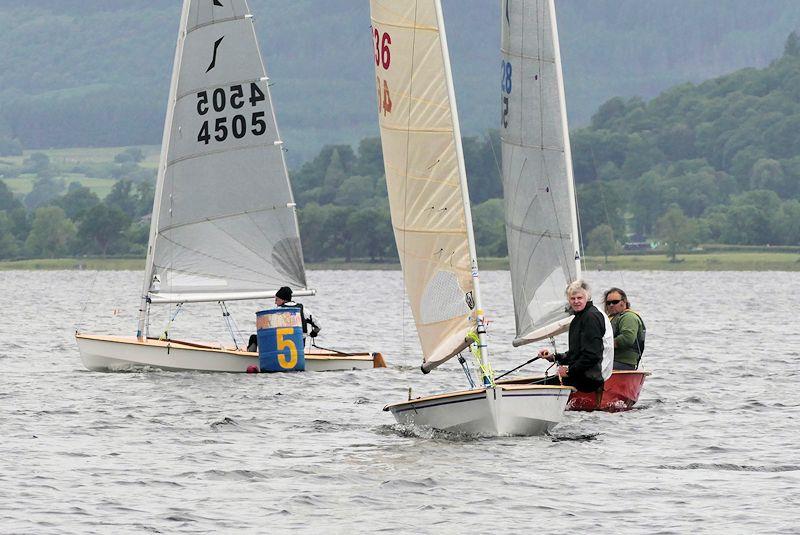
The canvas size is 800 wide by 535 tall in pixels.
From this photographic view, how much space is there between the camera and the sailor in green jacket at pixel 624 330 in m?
26.6

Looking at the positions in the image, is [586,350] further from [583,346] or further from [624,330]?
[624,330]

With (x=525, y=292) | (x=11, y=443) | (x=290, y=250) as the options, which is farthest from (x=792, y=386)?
(x=11, y=443)

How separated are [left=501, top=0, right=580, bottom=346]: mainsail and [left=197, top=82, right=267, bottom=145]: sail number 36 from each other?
907 cm

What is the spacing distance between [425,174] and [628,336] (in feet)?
17.1

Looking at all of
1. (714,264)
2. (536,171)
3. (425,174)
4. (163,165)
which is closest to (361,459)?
(425,174)

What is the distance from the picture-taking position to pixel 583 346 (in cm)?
2300

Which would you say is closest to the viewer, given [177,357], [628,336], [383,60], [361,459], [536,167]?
[361,459]

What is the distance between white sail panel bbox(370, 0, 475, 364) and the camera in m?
23.3

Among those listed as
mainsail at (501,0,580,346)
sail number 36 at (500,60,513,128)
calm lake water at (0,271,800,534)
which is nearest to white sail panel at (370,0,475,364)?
calm lake water at (0,271,800,534)

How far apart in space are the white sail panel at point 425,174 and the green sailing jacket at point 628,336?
4.28 meters

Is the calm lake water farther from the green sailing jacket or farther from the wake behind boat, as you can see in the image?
the green sailing jacket

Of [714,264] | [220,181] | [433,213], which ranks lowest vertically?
[714,264]

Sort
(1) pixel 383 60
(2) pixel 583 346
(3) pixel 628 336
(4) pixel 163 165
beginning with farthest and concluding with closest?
(4) pixel 163 165 → (3) pixel 628 336 → (1) pixel 383 60 → (2) pixel 583 346

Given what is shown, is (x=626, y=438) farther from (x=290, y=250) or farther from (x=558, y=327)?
(x=290, y=250)
